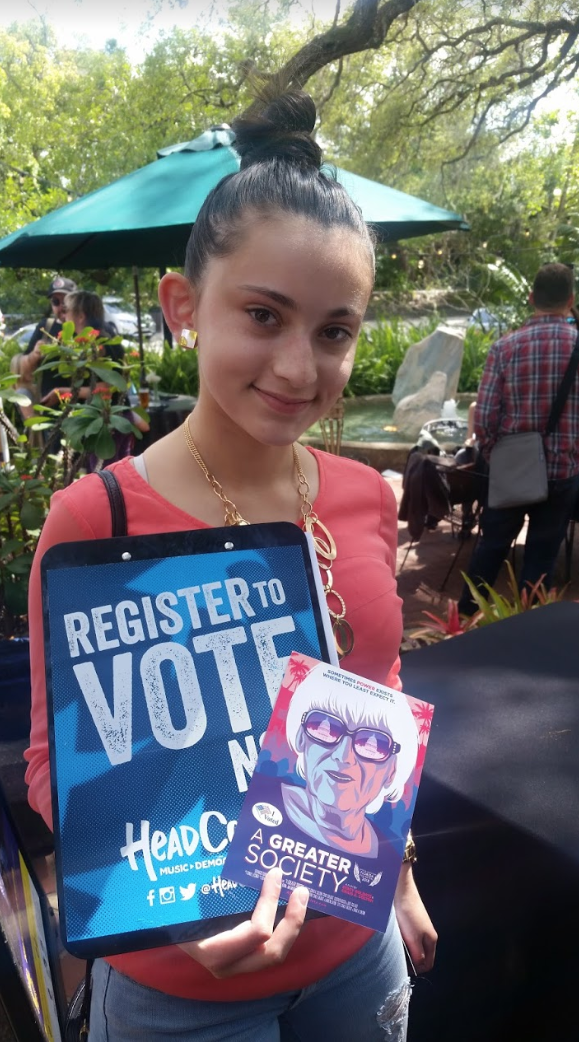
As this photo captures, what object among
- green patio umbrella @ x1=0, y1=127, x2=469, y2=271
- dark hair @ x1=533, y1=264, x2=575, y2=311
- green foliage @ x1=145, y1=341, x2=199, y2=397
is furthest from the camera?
green foliage @ x1=145, y1=341, x2=199, y2=397

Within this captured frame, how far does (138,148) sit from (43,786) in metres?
16.6

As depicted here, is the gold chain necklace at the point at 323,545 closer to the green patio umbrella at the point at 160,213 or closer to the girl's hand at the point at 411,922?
the girl's hand at the point at 411,922

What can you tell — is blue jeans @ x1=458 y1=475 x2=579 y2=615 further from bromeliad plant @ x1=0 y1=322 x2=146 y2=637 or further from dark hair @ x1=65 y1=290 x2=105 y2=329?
dark hair @ x1=65 y1=290 x2=105 y2=329

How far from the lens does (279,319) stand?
96cm

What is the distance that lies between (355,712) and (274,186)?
69 cm

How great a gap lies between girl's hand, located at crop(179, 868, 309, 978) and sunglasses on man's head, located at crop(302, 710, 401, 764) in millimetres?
150

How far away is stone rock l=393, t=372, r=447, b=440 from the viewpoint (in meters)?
8.88

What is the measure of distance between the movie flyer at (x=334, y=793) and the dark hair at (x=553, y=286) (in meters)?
3.45

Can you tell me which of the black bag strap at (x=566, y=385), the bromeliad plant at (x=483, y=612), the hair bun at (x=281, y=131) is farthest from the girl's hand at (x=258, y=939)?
the black bag strap at (x=566, y=385)

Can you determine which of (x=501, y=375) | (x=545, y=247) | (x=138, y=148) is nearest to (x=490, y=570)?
(x=501, y=375)

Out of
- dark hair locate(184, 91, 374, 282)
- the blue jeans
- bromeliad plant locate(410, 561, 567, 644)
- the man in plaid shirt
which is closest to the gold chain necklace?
dark hair locate(184, 91, 374, 282)

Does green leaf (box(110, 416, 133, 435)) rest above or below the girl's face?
below

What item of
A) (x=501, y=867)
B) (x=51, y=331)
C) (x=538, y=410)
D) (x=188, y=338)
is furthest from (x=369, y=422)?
(x=188, y=338)

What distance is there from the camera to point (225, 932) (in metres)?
0.77
